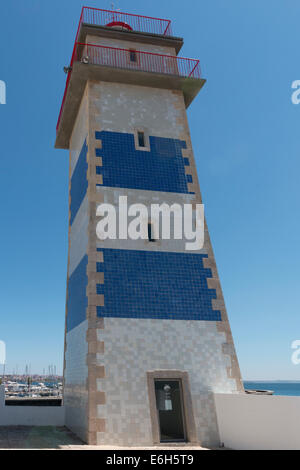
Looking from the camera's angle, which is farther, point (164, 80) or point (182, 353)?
point (164, 80)

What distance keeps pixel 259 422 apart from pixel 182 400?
242cm

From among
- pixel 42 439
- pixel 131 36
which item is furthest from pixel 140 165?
pixel 42 439

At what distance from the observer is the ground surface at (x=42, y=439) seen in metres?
8.48

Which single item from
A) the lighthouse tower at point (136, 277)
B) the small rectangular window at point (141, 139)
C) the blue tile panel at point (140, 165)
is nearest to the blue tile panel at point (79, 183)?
the lighthouse tower at point (136, 277)

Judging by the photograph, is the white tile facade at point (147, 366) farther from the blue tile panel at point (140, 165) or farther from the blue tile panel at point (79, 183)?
the blue tile panel at point (79, 183)

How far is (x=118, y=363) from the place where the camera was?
1036 cm

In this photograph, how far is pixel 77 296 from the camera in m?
12.8

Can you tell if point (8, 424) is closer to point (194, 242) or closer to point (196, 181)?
point (194, 242)

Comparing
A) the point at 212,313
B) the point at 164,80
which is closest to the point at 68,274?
the point at 212,313

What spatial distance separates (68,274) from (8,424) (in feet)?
18.7

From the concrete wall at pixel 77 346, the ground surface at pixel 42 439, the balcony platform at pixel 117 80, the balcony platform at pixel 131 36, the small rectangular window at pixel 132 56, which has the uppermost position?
the balcony platform at pixel 131 36

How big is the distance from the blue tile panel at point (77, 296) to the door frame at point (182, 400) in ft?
9.32

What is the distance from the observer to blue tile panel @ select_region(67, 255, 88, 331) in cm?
1178

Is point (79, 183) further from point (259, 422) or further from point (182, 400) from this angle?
point (259, 422)
